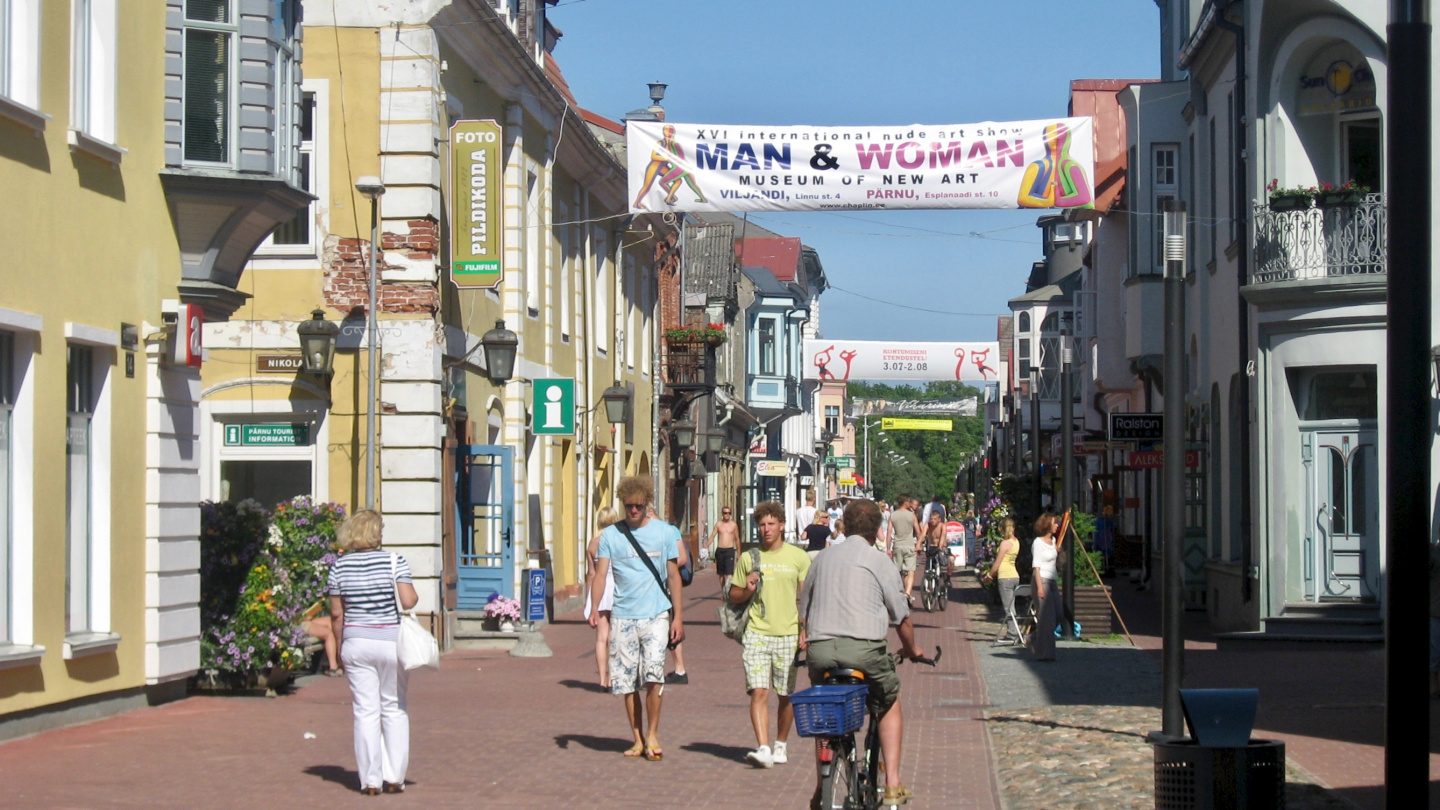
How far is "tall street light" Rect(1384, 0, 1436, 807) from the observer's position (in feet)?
17.2

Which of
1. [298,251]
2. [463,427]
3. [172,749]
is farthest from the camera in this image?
[463,427]

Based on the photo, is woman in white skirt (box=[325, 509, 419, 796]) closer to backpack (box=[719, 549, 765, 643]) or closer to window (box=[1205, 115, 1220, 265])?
backpack (box=[719, 549, 765, 643])

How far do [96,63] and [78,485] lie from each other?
305 cm

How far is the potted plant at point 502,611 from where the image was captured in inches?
809

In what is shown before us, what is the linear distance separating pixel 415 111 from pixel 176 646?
7.75 meters

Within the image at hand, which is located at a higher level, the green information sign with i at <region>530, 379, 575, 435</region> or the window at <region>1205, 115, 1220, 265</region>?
the window at <region>1205, 115, 1220, 265</region>

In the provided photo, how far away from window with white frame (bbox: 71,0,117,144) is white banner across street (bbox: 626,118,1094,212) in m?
7.20

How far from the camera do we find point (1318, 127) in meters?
20.4

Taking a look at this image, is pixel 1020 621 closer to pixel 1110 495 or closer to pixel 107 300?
pixel 107 300

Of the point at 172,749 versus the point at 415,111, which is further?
the point at 415,111

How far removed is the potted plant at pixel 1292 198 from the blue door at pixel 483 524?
9605 mm

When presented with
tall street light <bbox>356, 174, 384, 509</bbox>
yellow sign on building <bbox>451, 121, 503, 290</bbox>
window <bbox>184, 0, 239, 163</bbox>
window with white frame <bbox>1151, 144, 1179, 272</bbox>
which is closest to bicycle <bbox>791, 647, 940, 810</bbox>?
window <bbox>184, 0, 239, 163</bbox>

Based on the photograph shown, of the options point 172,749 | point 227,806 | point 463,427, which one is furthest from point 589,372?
point 227,806

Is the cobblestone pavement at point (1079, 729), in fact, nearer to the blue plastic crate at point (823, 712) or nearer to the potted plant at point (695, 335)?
the blue plastic crate at point (823, 712)
